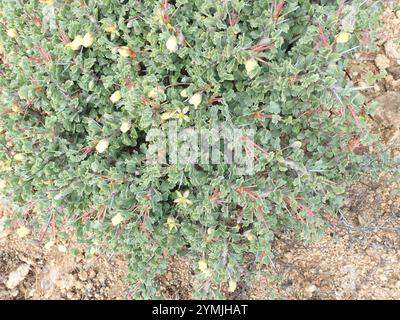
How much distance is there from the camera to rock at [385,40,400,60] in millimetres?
3680

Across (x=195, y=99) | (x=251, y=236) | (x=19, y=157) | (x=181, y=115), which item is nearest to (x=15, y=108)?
(x=19, y=157)

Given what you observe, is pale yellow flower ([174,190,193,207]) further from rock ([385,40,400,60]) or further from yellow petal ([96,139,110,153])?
rock ([385,40,400,60])

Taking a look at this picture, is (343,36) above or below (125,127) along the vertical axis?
above

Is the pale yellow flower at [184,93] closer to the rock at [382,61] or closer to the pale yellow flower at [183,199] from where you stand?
the pale yellow flower at [183,199]

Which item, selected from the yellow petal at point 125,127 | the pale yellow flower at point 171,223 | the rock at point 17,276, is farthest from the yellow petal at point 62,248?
the yellow petal at point 125,127

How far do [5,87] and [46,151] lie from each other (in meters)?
0.57

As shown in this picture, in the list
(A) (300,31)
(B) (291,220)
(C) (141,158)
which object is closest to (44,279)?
(C) (141,158)

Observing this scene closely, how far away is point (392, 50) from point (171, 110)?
6.62 ft

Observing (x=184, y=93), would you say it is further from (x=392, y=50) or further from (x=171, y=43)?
(x=392, y=50)

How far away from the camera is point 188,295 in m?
3.78

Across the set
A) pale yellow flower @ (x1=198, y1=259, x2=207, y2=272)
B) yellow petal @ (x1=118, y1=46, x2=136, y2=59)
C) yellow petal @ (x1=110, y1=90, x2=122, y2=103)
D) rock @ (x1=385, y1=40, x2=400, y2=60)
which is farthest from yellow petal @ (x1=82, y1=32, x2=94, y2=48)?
rock @ (x1=385, y1=40, x2=400, y2=60)

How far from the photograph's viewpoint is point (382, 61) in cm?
370

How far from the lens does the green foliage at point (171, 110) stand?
2.81 meters

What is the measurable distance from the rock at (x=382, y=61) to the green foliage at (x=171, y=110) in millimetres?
689
